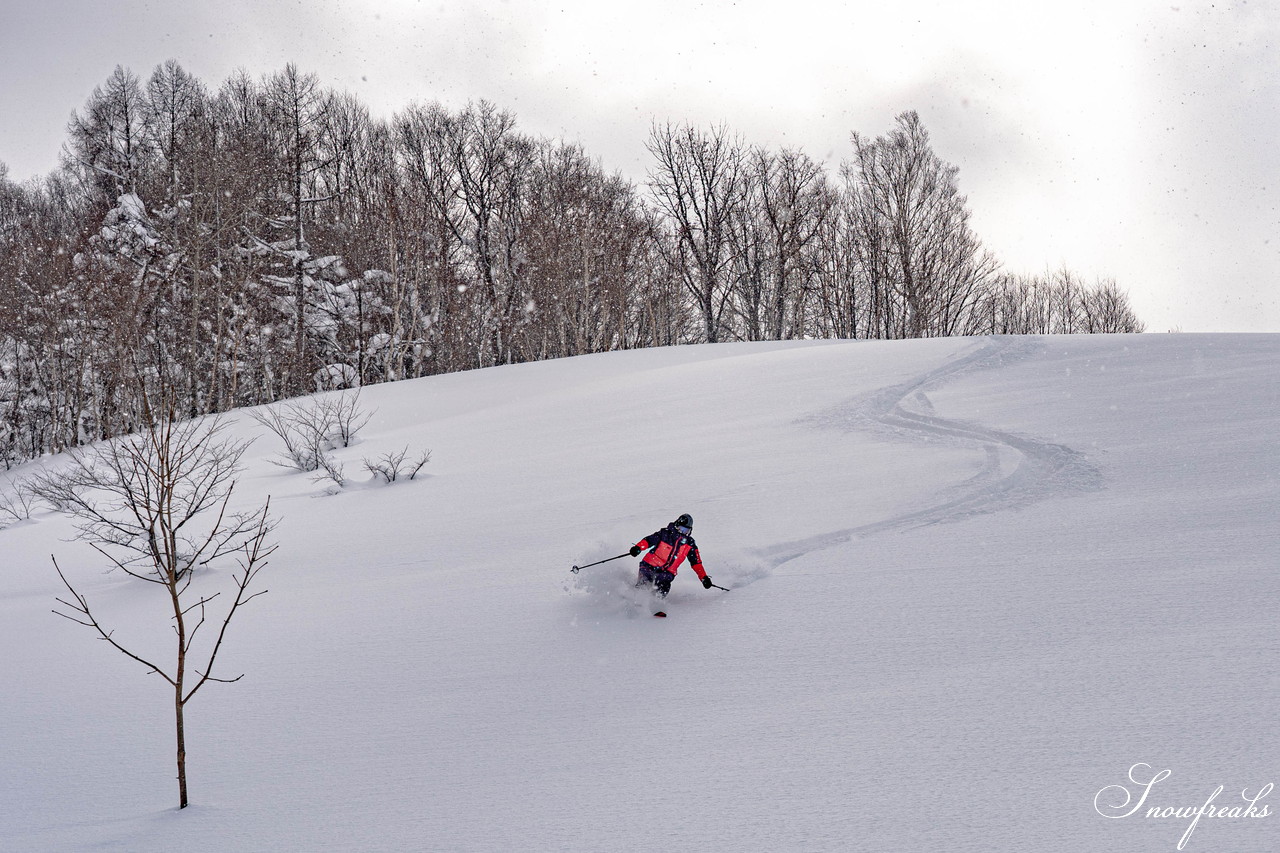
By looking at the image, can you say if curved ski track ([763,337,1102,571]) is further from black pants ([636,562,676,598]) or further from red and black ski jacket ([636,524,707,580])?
black pants ([636,562,676,598])

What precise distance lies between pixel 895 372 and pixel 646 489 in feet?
21.0

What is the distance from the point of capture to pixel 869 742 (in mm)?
3012

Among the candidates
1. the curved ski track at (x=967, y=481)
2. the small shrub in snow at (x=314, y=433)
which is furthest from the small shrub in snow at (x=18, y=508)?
the curved ski track at (x=967, y=481)

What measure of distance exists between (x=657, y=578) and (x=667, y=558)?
0.15 metres

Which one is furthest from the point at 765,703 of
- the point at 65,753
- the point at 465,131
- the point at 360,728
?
the point at 465,131

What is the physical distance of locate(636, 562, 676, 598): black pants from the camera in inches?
194

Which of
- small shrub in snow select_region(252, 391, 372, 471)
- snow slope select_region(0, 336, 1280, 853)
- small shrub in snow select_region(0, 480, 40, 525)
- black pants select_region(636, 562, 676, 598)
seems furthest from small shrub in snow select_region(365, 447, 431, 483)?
small shrub in snow select_region(0, 480, 40, 525)

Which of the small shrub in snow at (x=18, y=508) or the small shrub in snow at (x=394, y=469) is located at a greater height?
the small shrub in snow at (x=394, y=469)

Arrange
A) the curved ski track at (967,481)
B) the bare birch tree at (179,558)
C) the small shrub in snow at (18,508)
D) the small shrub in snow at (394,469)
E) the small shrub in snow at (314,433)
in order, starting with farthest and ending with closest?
the small shrub in snow at (18,508) → the small shrub in snow at (314,433) → the small shrub in snow at (394,469) → the curved ski track at (967,481) → the bare birch tree at (179,558)

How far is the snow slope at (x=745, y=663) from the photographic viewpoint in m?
2.69

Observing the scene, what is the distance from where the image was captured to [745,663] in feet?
13.1

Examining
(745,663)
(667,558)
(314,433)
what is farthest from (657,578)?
(314,433)

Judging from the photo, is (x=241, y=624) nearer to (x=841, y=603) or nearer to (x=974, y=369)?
(x=841, y=603)

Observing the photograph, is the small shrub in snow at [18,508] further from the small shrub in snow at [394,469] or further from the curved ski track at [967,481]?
the curved ski track at [967,481]
